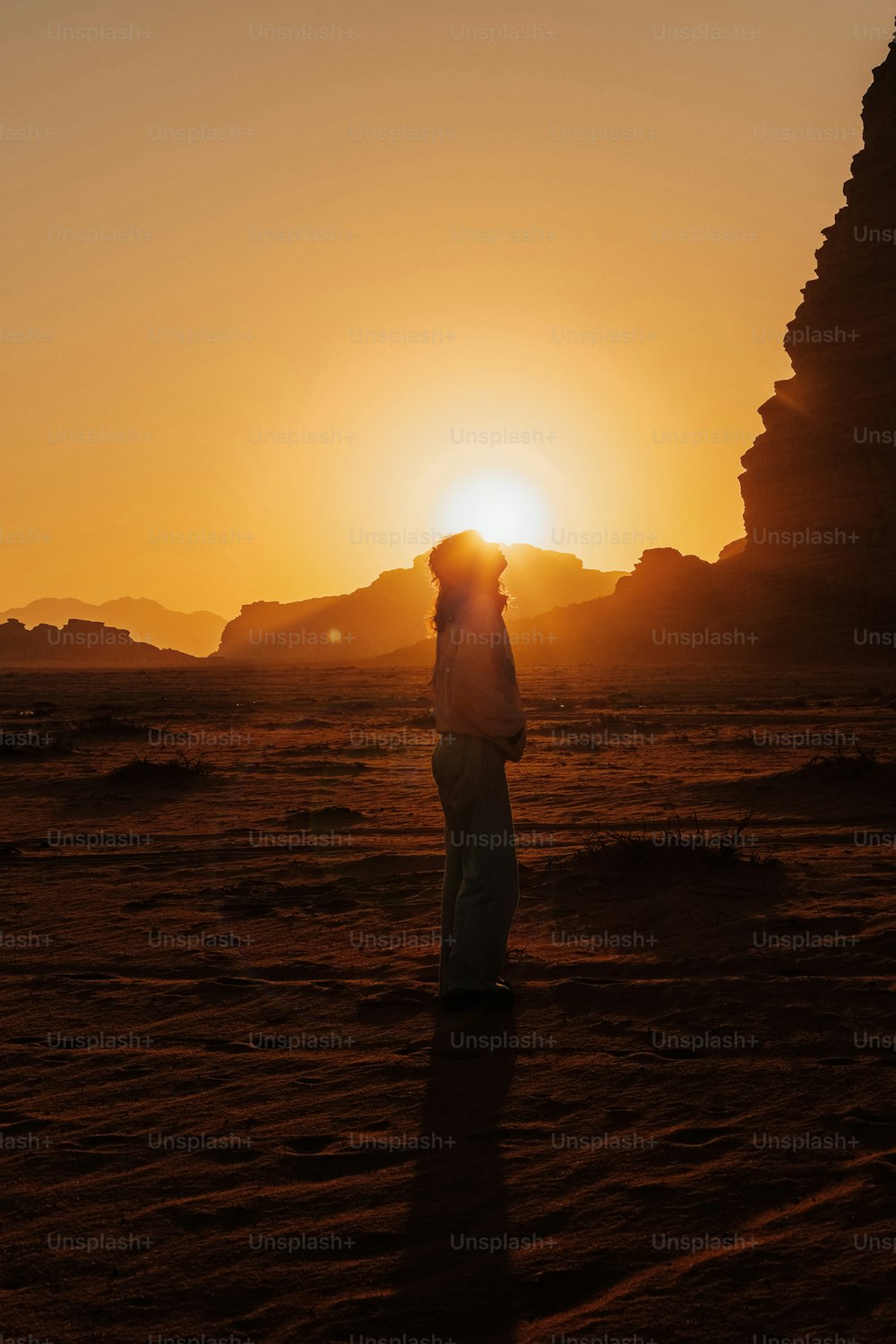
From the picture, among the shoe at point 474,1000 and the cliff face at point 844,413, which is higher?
the cliff face at point 844,413

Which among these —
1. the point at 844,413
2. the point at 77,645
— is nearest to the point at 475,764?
the point at 844,413

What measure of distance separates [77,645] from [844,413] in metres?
116

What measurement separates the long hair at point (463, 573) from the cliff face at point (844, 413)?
55.7 m

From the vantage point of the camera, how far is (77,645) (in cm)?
→ 15088

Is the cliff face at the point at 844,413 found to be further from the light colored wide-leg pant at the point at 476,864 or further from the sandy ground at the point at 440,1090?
the light colored wide-leg pant at the point at 476,864

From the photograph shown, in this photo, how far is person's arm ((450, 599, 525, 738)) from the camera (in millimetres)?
5387

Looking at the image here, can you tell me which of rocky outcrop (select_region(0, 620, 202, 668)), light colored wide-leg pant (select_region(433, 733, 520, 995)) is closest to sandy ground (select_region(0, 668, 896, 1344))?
light colored wide-leg pant (select_region(433, 733, 520, 995))

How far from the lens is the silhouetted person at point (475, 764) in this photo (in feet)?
17.6

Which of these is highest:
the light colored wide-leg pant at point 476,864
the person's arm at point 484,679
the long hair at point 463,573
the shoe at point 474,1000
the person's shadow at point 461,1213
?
the long hair at point 463,573

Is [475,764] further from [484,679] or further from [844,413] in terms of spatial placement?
[844,413]

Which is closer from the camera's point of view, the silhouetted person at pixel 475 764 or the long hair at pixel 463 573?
the silhouetted person at pixel 475 764

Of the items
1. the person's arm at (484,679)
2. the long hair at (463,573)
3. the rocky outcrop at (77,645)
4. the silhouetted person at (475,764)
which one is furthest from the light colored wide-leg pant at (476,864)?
the rocky outcrop at (77,645)

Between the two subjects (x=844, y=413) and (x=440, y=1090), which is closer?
(x=440, y=1090)

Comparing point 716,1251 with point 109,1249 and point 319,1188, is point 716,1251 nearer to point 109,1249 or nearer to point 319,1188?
point 319,1188
